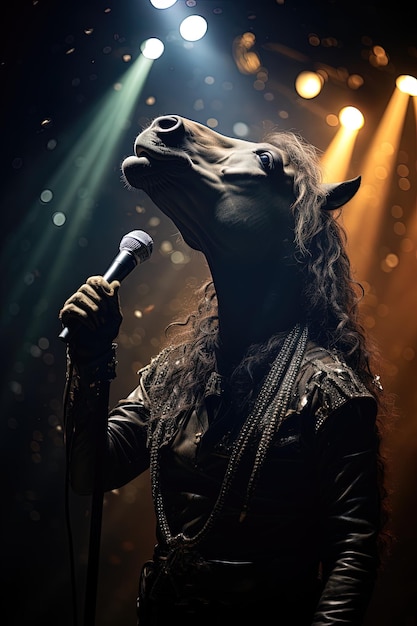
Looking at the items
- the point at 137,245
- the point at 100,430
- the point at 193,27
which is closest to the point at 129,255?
the point at 137,245

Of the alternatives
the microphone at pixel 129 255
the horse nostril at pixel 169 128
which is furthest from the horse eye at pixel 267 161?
the microphone at pixel 129 255

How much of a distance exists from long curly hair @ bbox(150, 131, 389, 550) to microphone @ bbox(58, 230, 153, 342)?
39 centimetres

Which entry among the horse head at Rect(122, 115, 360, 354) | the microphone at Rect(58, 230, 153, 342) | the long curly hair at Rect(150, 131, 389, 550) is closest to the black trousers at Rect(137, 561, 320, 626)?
the long curly hair at Rect(150, 131, 389, 550)

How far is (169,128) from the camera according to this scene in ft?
5.55

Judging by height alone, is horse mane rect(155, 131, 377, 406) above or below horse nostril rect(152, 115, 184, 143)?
below

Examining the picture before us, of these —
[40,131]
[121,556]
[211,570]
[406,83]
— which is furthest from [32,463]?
[406,83]

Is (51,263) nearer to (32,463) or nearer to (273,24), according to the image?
(32,463)

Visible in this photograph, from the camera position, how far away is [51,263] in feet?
10.0

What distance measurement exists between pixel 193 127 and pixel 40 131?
1353mm

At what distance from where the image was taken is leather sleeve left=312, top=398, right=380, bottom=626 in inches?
56.2

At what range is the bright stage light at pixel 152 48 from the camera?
289 cm

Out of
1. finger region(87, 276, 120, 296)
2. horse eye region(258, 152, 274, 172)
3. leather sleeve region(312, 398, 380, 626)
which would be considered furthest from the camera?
horse eye region(258, 152, 274, 172)

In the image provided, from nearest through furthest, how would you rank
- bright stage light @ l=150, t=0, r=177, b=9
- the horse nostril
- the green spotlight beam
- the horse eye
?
the horse nostril, the horse eye, bright stage light @ l=150, t=0, r=177, b=9, the green spotlight beam

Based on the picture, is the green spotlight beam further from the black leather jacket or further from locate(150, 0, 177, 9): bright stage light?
the black leather jacket
